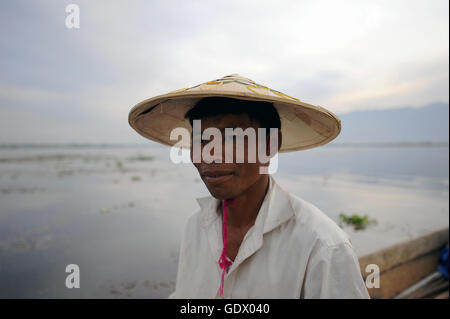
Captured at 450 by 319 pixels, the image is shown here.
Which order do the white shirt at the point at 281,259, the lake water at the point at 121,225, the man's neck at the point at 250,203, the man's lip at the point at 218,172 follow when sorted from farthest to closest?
the lake water at the point at 121,225, the man's neck at the point at 250,203, the man's lip at the point at 218,172, the white shirt at the point at 281,259

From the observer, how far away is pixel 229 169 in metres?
1.21

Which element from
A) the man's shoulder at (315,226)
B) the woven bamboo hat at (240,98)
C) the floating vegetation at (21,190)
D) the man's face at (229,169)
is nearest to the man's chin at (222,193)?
the man's face at (229,169)

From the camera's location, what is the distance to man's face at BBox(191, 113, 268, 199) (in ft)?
4.00

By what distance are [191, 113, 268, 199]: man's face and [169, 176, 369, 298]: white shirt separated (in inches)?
7.7

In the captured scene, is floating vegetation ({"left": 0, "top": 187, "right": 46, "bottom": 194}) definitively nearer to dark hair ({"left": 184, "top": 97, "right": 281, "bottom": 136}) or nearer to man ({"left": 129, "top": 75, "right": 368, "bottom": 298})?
man ({"left": 129, "top": 75, "right": 368, "bottom": 298})

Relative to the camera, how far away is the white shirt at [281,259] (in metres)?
1.03

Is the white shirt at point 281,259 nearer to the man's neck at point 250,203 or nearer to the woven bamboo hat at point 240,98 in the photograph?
the man's neck at point 250,203

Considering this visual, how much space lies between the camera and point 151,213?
7789 mm

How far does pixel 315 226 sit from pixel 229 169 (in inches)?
18.7

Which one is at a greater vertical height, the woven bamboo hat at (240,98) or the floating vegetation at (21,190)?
the woven bamboo hat at (240,98)

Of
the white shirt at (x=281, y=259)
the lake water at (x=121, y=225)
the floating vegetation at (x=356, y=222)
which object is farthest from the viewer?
the floating vegetation at (x=356, y=222)

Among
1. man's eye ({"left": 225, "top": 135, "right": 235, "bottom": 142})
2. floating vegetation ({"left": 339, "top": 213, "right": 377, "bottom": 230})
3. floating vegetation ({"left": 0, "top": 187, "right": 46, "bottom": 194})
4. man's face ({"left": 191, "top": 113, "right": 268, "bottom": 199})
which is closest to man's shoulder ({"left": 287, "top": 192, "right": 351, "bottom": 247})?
man's face ({"left": 191, "top": 113, "right": 268, "bottom": 199})

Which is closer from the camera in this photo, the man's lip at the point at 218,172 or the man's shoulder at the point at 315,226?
the man's shoulder at the point at 315,226

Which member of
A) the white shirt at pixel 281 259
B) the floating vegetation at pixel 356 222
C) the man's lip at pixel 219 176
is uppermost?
the man's lip at pixel 219 176
